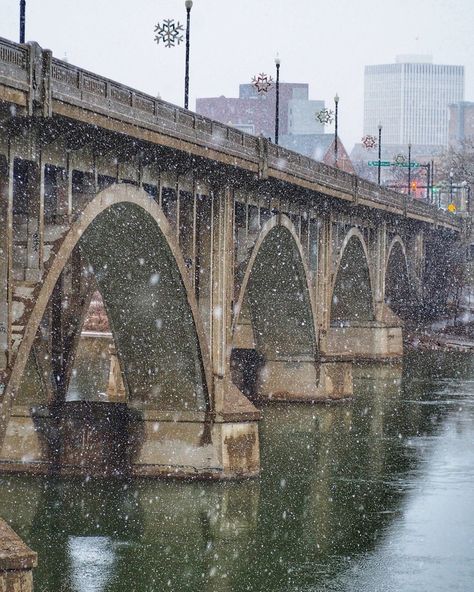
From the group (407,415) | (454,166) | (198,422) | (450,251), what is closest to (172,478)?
(198,422)

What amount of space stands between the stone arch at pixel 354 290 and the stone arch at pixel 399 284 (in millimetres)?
9462

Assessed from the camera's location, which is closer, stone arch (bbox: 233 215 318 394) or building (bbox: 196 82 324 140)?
stone arch (bbox: 233 215 318 394)

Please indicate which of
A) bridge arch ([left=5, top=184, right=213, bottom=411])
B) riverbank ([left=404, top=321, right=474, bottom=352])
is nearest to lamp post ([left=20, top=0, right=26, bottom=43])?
bridge arch ([left=5, top=184, right=213, bottom=411])

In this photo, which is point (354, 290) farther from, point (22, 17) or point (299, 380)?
point (22, 17)

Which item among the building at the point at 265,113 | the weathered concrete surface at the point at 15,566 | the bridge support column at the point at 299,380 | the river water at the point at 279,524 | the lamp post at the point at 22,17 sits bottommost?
the river water at the point at 279,524

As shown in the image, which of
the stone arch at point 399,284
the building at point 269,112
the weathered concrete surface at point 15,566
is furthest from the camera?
the building at point 269,112

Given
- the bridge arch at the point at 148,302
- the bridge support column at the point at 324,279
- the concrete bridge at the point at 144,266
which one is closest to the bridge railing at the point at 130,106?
the concrete bridge at the point at 144,266

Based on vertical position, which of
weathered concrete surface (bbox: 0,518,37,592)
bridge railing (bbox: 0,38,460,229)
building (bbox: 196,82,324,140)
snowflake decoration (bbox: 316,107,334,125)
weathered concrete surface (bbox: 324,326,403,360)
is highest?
building (bbox: 196,82,324,140)

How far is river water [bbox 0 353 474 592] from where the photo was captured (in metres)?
24.0

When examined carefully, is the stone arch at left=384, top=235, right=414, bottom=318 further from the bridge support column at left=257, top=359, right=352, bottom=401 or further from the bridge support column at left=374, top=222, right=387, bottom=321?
the bridge support column at left=257, top=359, right=352, bottom=401

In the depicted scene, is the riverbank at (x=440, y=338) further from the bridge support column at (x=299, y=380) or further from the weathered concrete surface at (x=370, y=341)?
the bridge support column at (x=299, y=380)

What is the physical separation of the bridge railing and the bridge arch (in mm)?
1710

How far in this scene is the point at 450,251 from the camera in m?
101

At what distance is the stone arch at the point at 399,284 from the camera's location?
7854 cm
